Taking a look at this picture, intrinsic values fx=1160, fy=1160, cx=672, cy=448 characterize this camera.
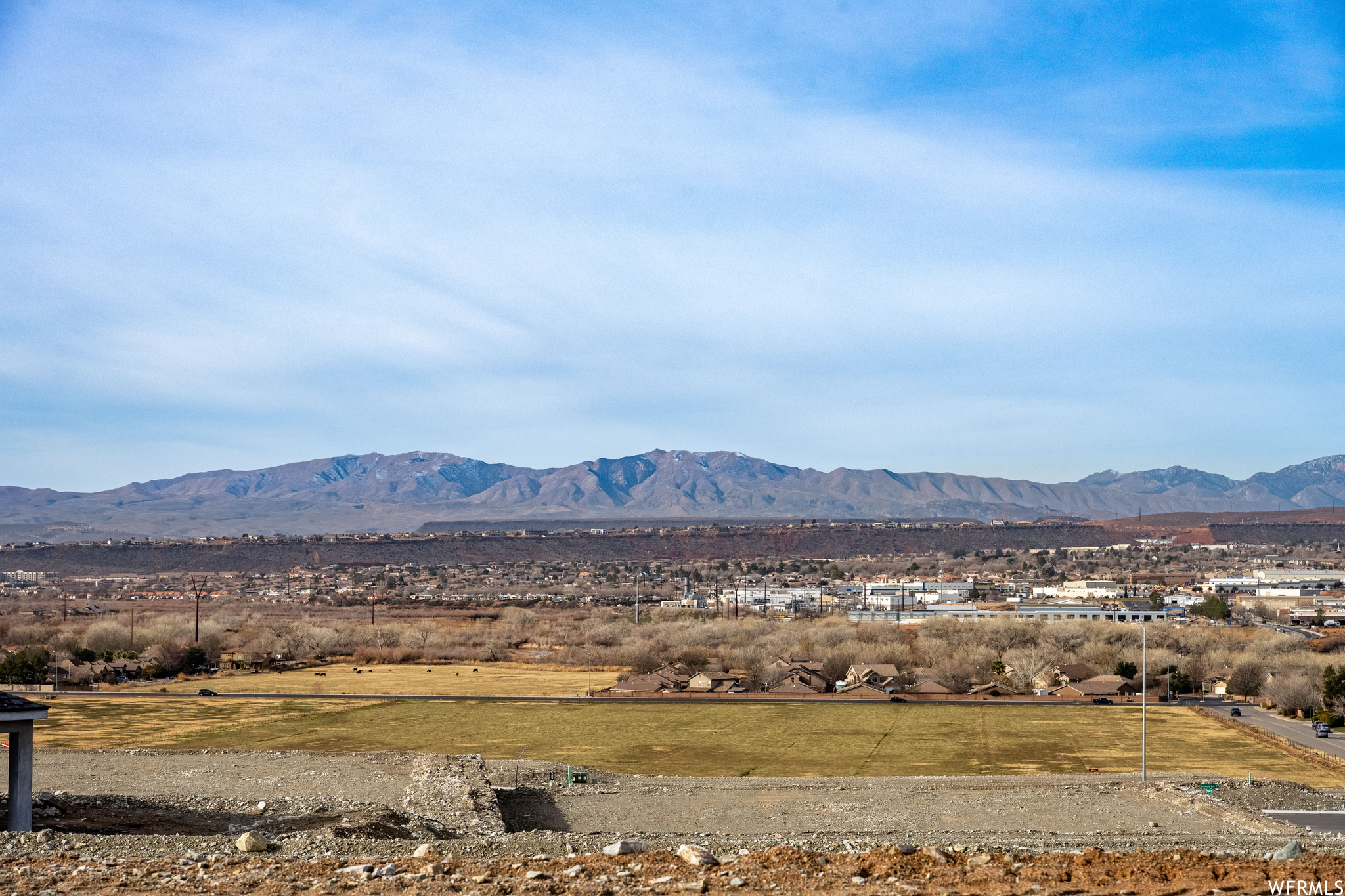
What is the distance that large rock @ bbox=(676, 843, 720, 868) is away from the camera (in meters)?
18.7

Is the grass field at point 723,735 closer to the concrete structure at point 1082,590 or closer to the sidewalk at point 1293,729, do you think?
the sidewalk at point 1293,729

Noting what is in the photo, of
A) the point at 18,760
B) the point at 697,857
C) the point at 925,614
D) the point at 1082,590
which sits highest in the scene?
the point at 18,760

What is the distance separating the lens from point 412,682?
8369cm

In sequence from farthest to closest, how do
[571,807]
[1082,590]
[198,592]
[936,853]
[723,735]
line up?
1. [1082,590]
2. [198,592]
3. [723,735]
4. [571,807]
5. [936,853]

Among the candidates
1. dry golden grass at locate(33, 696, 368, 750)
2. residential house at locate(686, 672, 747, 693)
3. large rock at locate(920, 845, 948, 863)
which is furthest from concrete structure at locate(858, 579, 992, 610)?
large rock at locate(920, 845, 948, 863)

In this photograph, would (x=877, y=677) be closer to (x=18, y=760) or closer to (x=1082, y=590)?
(x=18, y=760)

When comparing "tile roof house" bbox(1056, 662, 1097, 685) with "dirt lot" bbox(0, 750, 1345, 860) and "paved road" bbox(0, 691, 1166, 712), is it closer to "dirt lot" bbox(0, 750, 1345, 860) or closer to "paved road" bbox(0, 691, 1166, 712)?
"paved road" bbox(0, 691, 1166, 712)

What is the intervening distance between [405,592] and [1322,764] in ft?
461

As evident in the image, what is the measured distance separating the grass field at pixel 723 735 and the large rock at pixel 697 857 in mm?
25343

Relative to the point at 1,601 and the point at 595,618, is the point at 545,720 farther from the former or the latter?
the point at 1,601

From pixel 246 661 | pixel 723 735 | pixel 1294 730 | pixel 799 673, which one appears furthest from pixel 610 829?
pixel 246 661

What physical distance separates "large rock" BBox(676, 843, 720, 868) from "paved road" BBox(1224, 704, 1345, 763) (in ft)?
132

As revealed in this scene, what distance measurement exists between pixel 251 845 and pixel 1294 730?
55.2 m

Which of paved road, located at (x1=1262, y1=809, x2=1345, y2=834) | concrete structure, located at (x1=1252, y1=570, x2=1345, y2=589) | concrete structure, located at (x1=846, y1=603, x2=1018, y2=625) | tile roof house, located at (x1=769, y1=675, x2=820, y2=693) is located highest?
paved road, located at (x1=1262, y1=809, x2=1345, y2=834)
